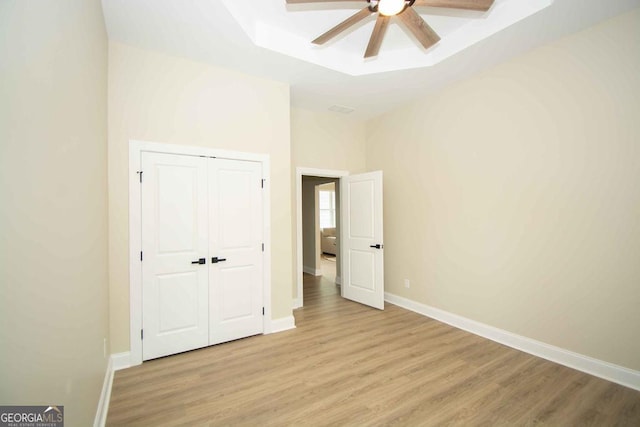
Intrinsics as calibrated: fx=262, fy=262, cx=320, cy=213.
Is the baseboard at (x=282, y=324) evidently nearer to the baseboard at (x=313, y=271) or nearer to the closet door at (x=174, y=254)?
the closet door at (x=174, y=254)

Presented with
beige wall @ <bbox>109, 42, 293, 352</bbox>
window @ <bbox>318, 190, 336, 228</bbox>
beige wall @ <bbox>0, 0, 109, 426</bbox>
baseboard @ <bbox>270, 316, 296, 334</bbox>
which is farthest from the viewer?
window @ <bbox>318, 190, 336, 228</bbox>

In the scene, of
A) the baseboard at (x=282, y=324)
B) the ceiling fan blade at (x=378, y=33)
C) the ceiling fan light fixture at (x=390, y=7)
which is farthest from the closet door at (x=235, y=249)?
the ceiling fan light fixture at (x=390, y=7)

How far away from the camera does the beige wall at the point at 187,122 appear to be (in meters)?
2.56

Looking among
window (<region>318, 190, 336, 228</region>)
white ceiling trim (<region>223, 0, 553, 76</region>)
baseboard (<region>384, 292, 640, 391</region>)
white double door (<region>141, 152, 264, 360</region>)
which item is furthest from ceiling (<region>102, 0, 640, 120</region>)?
window (<region>318, 190, 336, 228</region>)

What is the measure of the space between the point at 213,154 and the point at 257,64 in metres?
1.15

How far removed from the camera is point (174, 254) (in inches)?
110

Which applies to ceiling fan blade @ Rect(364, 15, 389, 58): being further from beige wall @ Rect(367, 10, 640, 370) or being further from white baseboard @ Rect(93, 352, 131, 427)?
white baseboard @ Rect(93, 352, 131, 427)

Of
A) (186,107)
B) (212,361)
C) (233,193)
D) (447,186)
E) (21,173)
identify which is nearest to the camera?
(21,173)

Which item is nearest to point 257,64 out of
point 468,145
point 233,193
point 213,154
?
point 213,154

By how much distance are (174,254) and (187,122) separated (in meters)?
1.45

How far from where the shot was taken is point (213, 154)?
2988 millimetres

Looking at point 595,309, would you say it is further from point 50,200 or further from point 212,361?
point 50,200

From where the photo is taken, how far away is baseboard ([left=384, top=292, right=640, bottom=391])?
7.36 feet

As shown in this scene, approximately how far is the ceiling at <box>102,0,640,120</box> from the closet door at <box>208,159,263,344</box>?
1.20 meters
